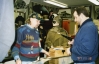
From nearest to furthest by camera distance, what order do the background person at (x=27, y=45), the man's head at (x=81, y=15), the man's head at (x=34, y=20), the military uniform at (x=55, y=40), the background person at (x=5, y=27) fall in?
the background person at (x=5, y=27) → the background person at (x=27, y=45) → the man's head at (x=34, y=20) → the man's head at (x=81, y=15) → the military uniform at (x=55, y=40)

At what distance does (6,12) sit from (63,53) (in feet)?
9.65

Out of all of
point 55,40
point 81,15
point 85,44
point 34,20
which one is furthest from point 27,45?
point 55,40

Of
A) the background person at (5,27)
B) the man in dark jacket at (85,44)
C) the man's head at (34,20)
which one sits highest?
the background person at (5,27)

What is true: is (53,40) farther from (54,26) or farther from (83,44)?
(83,44)

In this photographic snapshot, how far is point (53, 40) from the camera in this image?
490 cm

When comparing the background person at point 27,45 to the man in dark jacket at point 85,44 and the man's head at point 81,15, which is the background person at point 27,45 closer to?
the man in dark jacket at point 85,44

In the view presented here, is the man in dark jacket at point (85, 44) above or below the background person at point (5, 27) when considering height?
below

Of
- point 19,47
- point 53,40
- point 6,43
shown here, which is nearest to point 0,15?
point 6,43

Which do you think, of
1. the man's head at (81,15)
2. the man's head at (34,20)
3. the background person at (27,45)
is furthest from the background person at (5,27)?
the man's head at (81,15)

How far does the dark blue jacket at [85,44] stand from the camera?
2611 mm

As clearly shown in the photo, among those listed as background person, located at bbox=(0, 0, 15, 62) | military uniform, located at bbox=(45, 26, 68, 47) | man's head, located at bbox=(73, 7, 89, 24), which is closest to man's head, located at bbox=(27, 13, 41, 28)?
man's head, located at bbox=(73, 7, 89, 24)

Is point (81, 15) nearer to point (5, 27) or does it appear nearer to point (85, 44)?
point (85, 44)

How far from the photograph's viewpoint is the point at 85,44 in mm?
2605

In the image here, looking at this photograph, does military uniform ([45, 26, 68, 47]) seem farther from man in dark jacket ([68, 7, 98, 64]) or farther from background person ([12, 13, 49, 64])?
background person ([12, 13, 49, 64])
